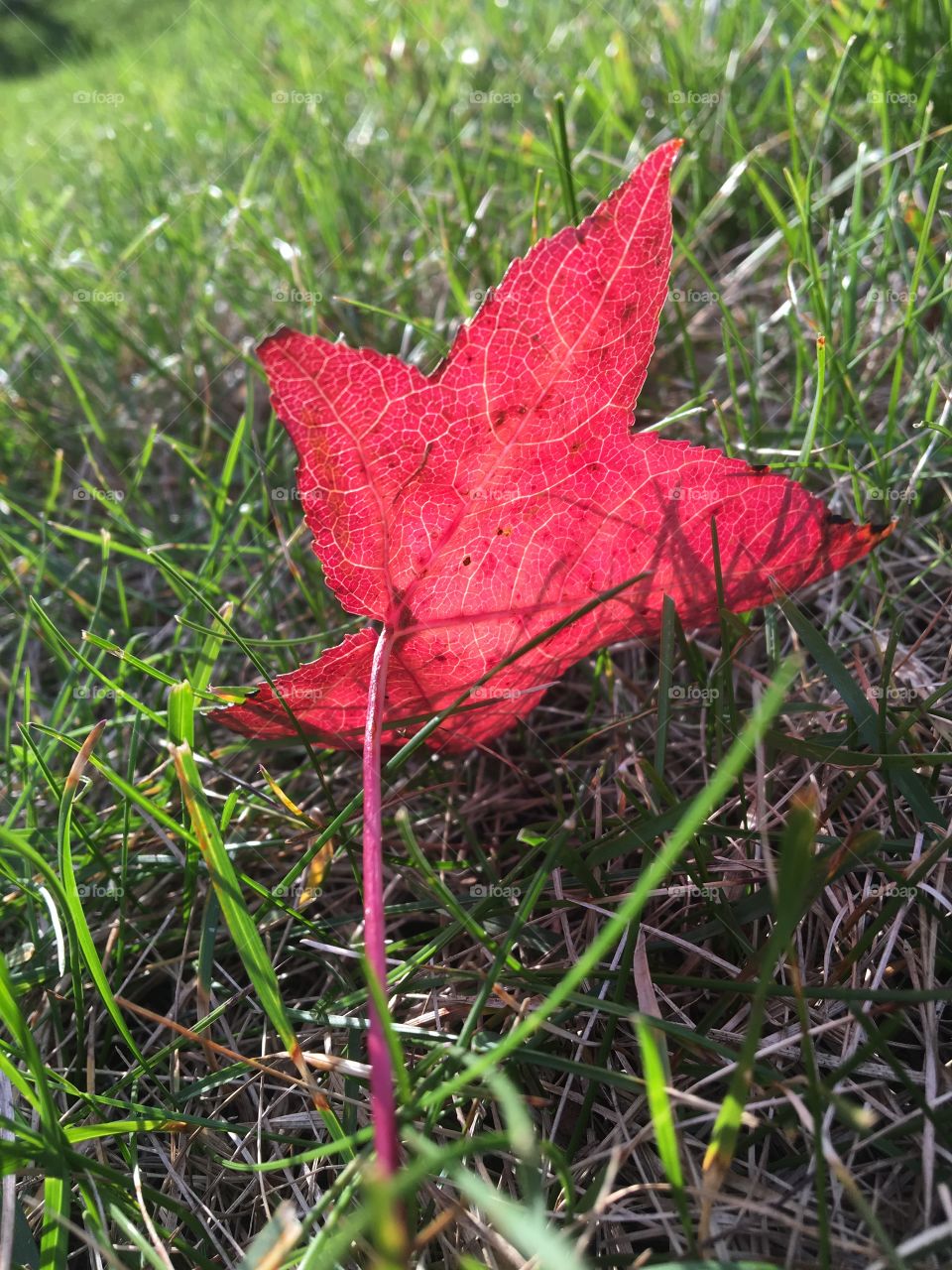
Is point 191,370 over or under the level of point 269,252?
under

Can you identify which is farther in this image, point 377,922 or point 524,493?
point 524,493

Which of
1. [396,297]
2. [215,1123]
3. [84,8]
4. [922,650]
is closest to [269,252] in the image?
[396,297]

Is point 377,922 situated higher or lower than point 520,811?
higher

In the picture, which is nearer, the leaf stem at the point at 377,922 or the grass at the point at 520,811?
the leaf stem at the point at 377,922

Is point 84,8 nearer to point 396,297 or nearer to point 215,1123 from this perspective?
point 396,297

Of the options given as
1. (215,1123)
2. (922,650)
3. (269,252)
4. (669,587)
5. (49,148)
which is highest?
(49,148)

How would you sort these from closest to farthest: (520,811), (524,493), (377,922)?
(377,922), (524,493), (520,811)

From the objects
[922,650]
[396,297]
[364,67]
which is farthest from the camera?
[364,67]
